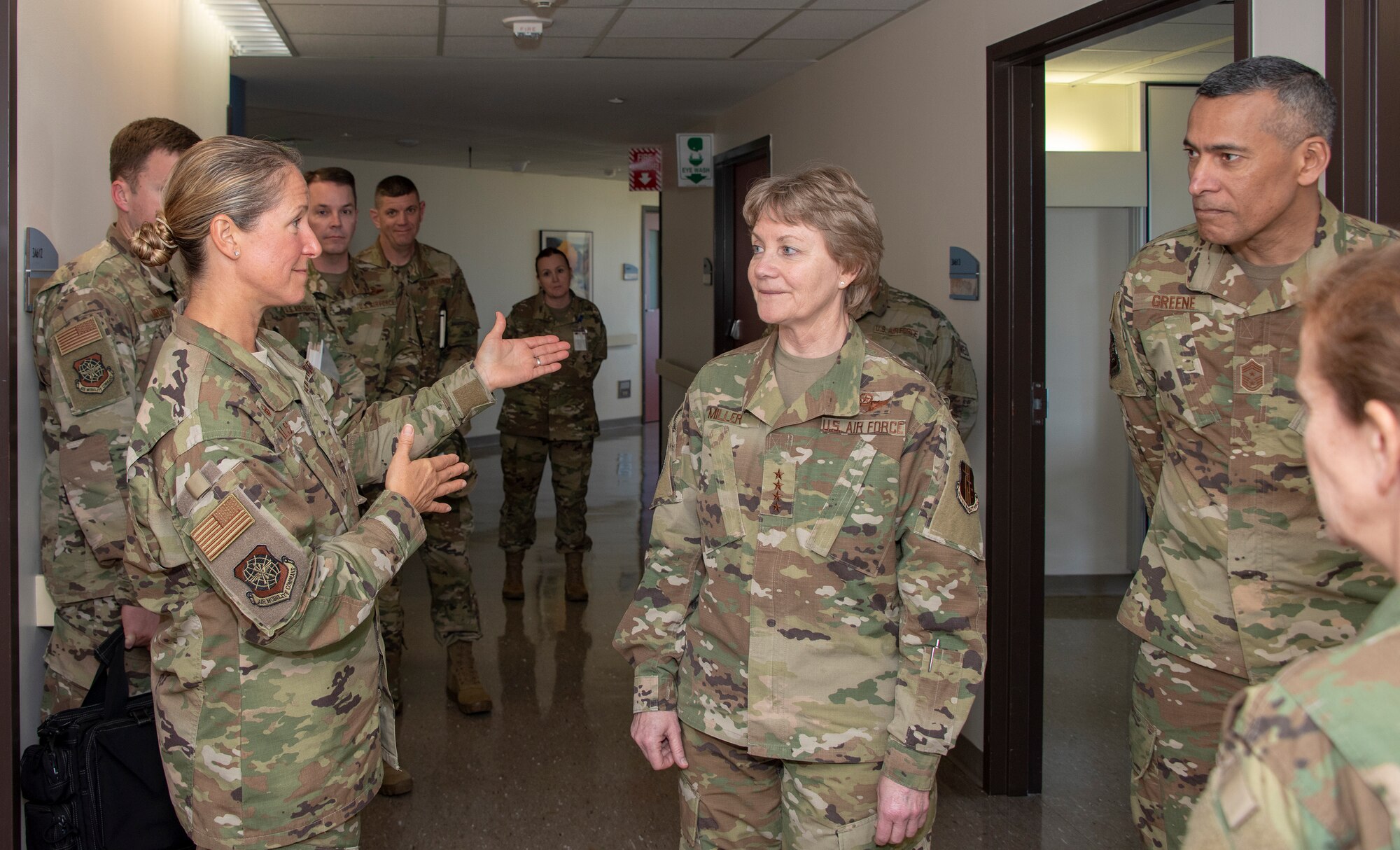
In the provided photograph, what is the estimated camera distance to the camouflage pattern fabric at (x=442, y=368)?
13.5 feet

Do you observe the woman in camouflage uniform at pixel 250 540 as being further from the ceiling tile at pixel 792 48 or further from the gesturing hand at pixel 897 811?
the ceiling tile at pixel 792 48

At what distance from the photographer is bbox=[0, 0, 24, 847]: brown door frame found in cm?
204

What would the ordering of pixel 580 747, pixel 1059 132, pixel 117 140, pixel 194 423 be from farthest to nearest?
pixel 1059 132 < pixel 580 747 < pixel 117 140 < pixel 194 423

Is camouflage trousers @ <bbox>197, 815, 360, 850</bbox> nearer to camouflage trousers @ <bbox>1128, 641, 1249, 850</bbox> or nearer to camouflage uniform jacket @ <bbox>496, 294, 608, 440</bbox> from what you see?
camouflage trousers @ <bbox>1128, 641, 1249, 850</bbox>

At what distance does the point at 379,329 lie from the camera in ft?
13.0

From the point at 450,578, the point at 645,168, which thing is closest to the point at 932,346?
the point at 450,578

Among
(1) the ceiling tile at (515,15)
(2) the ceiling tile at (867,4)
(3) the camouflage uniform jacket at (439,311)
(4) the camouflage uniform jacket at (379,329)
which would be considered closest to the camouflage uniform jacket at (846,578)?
(4) the camouflage uniform jacket at (379,329)

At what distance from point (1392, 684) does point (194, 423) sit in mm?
1515

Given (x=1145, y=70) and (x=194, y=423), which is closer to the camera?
(x=194, y=423)

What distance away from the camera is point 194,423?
5.43 feet

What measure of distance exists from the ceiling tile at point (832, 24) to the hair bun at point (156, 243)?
10.5ft

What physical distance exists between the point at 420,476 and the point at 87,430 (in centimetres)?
96

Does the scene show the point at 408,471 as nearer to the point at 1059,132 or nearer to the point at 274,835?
the point at 274,835

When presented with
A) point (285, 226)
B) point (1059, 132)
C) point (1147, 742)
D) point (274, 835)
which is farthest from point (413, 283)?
point (1059, 132)
